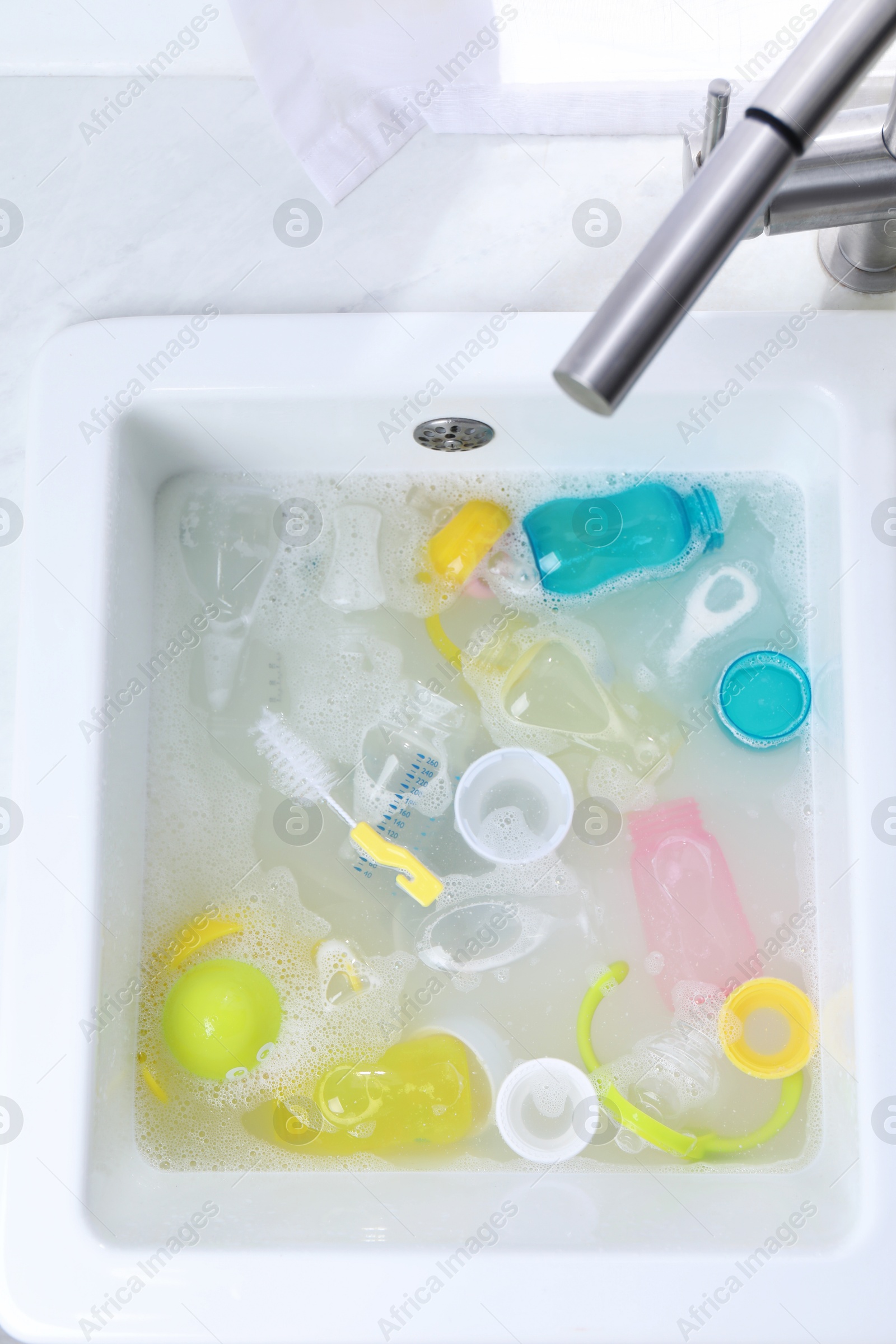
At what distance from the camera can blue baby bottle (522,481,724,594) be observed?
0.99 meters

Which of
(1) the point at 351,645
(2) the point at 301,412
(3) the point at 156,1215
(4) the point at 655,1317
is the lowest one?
(3) the point at 156,1215

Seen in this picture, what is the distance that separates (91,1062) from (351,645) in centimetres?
43

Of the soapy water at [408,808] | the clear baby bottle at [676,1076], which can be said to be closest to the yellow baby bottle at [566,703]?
the soapy water at [408,808]

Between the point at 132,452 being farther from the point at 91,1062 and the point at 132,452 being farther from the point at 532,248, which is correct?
the point at 91,1062

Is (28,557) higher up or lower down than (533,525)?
lower down

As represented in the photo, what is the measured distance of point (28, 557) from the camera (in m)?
0.86

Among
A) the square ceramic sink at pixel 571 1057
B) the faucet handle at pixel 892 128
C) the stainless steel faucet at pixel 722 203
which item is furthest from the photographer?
the square ceramic sink at pixel 571 1057

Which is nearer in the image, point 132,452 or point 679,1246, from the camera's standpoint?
point 679,1246

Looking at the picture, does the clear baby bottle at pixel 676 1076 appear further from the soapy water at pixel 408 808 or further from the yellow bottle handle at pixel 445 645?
the yellow bottle handle at pixel 445 645

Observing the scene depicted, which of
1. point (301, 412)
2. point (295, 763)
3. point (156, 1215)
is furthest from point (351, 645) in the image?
point (156, 1215)

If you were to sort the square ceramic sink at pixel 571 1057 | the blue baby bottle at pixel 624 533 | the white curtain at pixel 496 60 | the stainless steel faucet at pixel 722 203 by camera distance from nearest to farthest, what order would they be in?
the stainless steel faucet at pixel 722 203 < the square ceramic sink at pixel 571 1057 < the white curtain at pixel 496 60 < the blue baby bottle at pixel 624 533

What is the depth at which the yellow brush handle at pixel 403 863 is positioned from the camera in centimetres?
93

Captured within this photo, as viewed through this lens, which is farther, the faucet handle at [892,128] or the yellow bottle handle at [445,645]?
the yellow bottle handle at [445,645]

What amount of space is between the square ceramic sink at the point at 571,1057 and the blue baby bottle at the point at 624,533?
0.04 metres
